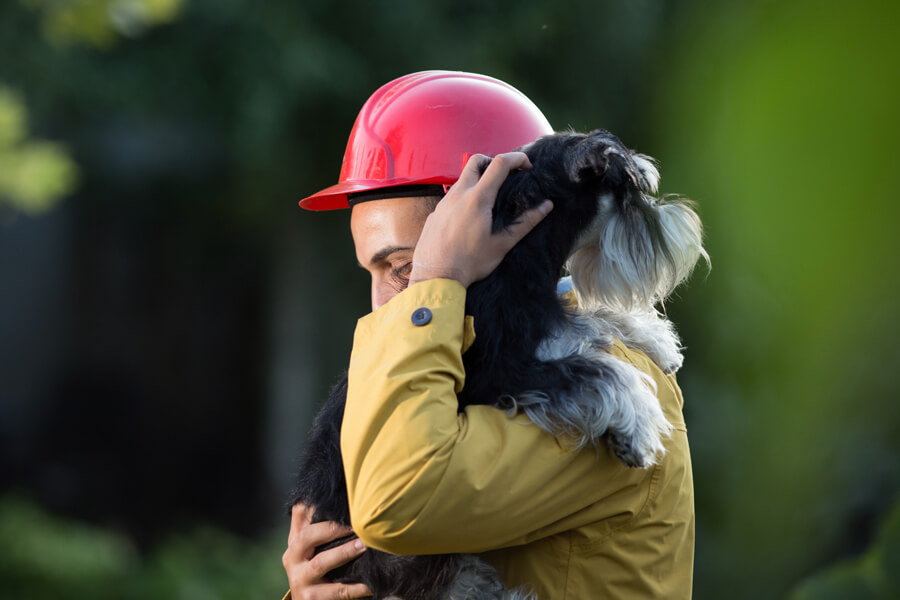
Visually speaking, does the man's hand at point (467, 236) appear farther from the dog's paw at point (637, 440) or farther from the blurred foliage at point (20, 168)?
the blurred foliage at point (20, 168)

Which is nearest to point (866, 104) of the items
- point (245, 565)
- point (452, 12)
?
point (452, 12)

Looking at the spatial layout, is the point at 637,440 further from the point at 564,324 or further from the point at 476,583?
the point at 476,583

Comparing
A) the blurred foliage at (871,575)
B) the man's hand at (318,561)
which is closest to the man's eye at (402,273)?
the man's hand at (318,561)

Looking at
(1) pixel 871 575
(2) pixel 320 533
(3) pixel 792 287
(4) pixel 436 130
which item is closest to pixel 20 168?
(4) pixel 436 130

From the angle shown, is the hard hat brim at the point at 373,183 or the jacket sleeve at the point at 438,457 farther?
the hard hat brim at the point at 373,183

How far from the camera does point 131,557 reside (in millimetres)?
7895

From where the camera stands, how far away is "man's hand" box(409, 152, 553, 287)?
84.8 inches

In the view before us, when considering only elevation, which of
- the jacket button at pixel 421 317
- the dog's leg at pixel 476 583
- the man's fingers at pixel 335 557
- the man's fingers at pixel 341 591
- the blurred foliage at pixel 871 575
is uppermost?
the jacket button at pixel 421 317

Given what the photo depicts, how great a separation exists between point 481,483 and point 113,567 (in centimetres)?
660

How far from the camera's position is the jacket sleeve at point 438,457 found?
1.87 meters

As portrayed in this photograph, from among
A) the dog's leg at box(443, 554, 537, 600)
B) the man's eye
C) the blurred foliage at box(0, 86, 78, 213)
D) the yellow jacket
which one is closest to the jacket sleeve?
the yellow jacket

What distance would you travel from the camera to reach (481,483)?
188 centimetres

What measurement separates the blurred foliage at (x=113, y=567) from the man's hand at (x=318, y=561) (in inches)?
196

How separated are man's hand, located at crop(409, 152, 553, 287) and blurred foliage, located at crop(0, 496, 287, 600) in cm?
569
